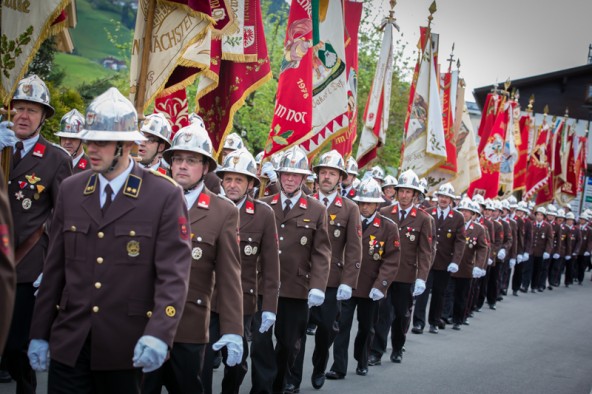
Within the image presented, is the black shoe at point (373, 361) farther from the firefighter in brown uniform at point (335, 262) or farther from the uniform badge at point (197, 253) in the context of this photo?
the uniform badge at point (197, 253)

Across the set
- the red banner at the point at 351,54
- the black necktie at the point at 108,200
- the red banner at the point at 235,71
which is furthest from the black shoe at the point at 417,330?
the black necktie at the point at 108,200

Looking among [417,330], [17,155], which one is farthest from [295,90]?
[417,330]

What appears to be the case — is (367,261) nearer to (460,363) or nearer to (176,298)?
(460,363)

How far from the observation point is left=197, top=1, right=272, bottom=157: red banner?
10750 millimetres

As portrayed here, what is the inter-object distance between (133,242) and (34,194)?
2658 mm

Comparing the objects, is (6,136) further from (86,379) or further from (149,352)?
(149,352)

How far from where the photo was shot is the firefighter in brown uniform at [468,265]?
56.2 feet

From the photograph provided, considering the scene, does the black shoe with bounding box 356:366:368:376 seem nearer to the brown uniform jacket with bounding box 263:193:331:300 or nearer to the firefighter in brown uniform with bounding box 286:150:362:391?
the firefighter in brown uniform with bounding box 286:150:362:391

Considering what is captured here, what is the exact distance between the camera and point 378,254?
1141 cm

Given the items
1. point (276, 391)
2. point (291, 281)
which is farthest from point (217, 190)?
point (276, 391)

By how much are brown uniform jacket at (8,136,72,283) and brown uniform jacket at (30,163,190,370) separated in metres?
2.17

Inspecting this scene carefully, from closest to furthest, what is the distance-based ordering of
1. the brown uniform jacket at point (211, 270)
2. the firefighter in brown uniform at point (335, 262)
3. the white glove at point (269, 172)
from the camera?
Answer: the brown uniform jacket at point (211, 270) < the firefighter in brown uniform at point (335, 262) < the white glove at point (269, 172)

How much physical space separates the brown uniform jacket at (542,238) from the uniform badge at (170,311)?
85.2 ft

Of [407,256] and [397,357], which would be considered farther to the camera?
→ [407,256]
